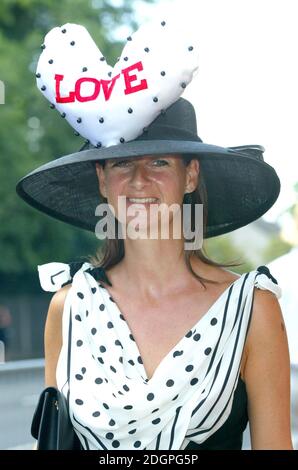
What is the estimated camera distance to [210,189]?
2611mm

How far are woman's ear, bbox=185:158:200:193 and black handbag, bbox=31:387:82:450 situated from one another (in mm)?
616

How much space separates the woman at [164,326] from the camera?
2156 millimetres

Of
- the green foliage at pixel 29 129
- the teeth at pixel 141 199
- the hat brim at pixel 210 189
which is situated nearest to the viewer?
the teeth at pixel 141 199

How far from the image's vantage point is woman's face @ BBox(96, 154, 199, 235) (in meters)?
2.25

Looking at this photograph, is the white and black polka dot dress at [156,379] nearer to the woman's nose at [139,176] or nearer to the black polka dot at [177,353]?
the black polka dot at [177,353]

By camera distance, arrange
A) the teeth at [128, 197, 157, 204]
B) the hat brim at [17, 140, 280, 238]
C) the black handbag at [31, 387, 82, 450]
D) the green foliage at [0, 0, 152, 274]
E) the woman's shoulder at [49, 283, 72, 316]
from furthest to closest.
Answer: the green foliage at [0, 0, 152, 274]
the hat brim at [17, 140, 280, 238]
the woman's shoulder at [49, 283, 72, 316]
the teeth at [128, 197, 157, 204]
the black handbag at [31, 387, 82, 450]

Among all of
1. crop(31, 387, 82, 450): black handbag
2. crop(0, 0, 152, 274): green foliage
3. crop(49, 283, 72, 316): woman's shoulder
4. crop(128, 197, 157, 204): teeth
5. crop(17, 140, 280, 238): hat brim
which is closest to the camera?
crop(31, 387, 82, 450): black handbag

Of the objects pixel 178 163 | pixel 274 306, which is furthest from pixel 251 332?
pixel 178 163

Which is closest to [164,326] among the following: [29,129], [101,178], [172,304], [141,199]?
[172,304]

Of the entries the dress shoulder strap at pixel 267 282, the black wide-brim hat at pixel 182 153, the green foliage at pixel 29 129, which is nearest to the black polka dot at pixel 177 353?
the dress shoulder strap at pixel 267 282

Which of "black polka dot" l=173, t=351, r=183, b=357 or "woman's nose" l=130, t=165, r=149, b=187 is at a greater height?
"woman's nose" l=130, t=165, r=149, b=187

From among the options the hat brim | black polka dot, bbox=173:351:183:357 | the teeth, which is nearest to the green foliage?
the hat brim

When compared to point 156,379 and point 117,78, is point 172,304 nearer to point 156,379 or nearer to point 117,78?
point 156,379

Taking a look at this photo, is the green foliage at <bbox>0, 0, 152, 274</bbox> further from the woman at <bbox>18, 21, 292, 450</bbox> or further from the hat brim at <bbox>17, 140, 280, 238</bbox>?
the woman at <bbox>18, 21, 292, 450</bbox>
